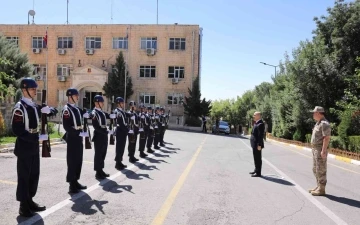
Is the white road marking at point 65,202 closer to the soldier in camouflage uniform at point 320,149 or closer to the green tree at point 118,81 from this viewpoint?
the soldier in camouflage uniform at point 320,149

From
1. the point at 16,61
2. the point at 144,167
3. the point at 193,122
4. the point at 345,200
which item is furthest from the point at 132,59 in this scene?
the point at 345,200

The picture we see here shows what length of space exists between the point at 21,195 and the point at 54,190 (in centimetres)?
191

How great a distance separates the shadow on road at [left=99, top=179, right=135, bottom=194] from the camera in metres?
8.11

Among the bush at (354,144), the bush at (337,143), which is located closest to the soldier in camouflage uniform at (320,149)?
the bush at (354,144)

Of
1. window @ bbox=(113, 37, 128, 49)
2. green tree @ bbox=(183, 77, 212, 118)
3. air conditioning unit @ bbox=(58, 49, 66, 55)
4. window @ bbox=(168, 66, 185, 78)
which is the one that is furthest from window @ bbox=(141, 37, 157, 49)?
air conditioning unit @ bbox=(58, 49, 66, 55)

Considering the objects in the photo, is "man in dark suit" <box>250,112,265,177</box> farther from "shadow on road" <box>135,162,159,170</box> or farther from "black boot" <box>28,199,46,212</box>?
"black boot" <box>28,199,46,212</box>

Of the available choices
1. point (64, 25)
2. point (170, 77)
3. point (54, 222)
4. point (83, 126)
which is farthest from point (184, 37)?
point (54, 222)

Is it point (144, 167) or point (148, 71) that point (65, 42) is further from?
point (144, 167)

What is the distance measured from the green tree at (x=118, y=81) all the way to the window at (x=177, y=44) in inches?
248

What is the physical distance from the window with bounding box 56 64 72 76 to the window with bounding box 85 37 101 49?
11.6 ft

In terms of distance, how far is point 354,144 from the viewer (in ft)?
61.7

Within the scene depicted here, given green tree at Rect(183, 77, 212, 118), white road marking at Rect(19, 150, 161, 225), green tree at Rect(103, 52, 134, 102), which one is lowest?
white road marking at Rect(19, 150, 161, 225)

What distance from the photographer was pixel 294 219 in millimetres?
6324

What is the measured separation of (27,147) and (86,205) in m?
1.49
